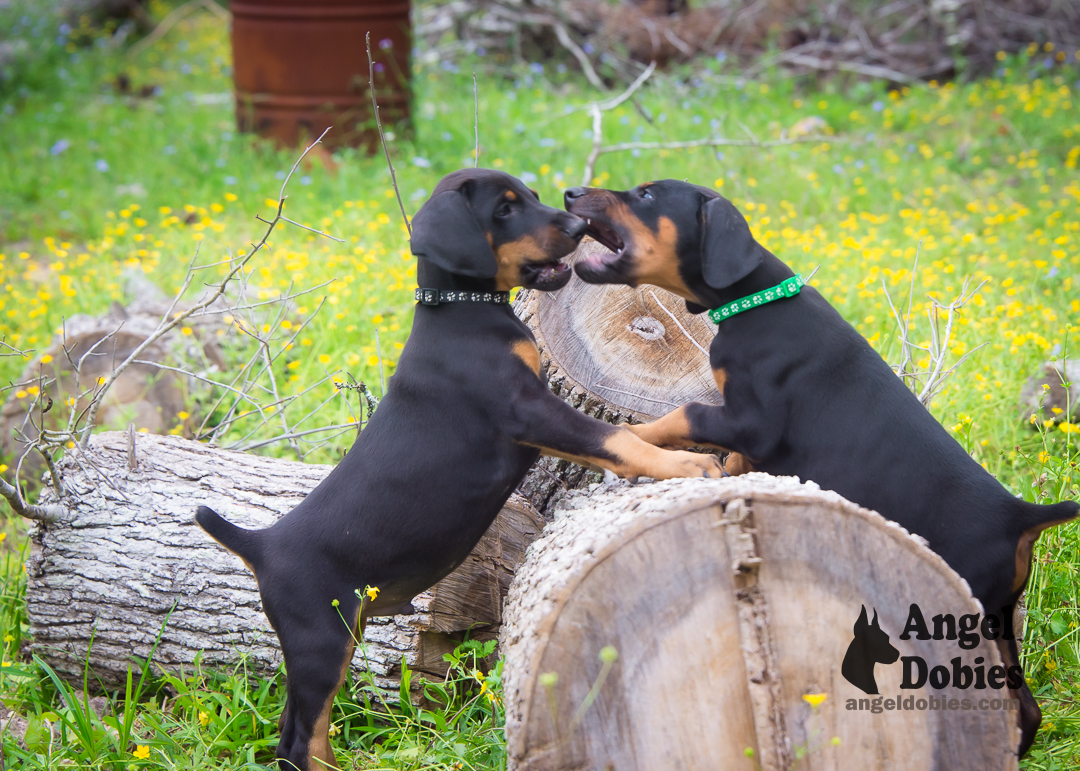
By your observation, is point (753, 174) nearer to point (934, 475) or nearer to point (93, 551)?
point (934, 475)

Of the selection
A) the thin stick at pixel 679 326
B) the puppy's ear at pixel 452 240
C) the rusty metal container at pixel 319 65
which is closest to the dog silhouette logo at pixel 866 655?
the puppy's ear at pixel 452 240

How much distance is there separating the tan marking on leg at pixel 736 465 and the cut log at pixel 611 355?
32 centimetres

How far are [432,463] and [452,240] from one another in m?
0.64

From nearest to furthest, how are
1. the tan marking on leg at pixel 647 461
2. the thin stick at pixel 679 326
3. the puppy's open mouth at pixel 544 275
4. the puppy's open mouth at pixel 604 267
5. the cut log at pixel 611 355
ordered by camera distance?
1. the tan marking on leg at pixel 647 461
2. the puppy's open mouth at pixel 544 275
3. the puppy's open mouth at pixel 604 267
4. the cut log at pixel 611 355
5. the thin stick at pixel 679 326

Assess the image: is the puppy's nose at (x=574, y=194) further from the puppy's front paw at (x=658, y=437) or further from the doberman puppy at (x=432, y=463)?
the puppy's front paw at (x=658, y=437)

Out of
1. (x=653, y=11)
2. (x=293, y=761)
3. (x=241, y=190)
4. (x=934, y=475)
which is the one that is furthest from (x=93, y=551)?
(x=653, y=11)

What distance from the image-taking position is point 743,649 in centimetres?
202

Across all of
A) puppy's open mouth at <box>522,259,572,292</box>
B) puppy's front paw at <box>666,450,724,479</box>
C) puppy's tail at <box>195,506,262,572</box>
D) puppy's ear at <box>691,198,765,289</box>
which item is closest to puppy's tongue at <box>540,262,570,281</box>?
puppy's open mouth at <box>522,259,572,292</box>

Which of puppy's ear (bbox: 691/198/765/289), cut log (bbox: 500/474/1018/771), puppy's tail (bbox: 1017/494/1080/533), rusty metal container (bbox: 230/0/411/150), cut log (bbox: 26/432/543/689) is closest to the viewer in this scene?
cut log (bbox: 500/474/1018/771)

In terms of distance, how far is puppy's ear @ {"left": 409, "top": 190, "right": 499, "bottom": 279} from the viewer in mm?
2482

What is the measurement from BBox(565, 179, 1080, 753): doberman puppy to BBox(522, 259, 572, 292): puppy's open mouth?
0.11 meters

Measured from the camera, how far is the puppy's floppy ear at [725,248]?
263 cm
